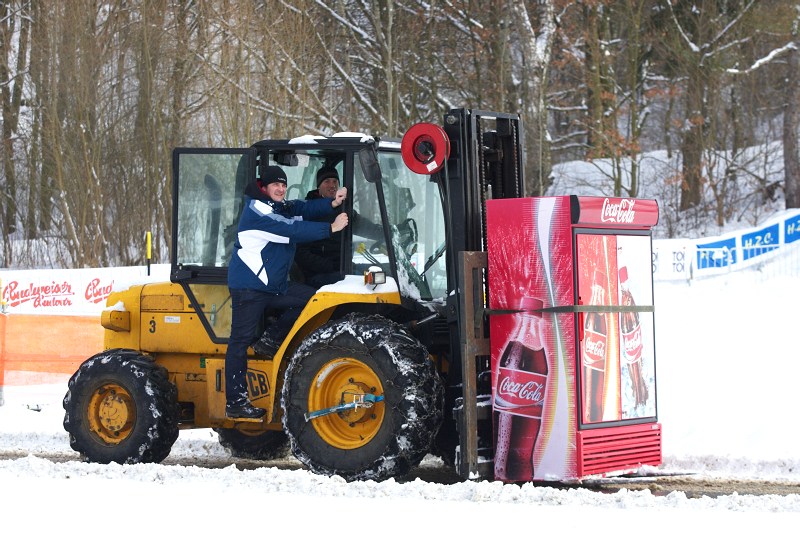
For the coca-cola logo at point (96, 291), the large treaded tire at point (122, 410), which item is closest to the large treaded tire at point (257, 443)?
the large treaded tire at point (122, 410)

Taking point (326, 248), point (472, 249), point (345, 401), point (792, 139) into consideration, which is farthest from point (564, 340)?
point (792, 139)

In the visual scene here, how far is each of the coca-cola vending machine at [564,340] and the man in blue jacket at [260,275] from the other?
144 centimetres

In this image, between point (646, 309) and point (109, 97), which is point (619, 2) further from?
point (646, 309)

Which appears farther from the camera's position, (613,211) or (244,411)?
(244,411)

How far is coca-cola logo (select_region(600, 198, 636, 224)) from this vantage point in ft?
25.8

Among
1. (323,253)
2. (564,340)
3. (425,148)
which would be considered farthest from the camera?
(323,253)

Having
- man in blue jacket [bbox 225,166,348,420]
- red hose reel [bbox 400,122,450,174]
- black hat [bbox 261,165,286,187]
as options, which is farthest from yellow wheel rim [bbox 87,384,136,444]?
red hose reel [bbox 400,122,450,174]

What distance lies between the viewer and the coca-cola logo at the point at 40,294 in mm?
19344

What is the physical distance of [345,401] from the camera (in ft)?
26.9

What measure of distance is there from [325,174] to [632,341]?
99.6 inches

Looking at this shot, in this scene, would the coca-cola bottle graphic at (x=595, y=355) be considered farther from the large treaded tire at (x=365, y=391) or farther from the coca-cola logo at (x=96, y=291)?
the coca-cola logo at (x=96, y=291)

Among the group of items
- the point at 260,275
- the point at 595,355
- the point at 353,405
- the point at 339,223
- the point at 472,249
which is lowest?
the point at 353,405

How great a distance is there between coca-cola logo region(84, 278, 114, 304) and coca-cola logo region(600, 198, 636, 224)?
12408 mm

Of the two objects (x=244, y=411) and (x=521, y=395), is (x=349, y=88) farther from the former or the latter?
(x=521, y=395)
